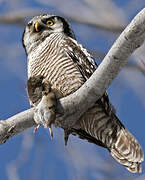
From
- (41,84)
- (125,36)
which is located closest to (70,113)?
(41,84)

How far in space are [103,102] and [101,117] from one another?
0.64ft

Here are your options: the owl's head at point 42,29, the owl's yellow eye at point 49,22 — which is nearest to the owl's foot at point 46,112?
the owl's head at point 42,29

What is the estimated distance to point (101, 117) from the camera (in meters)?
3.69

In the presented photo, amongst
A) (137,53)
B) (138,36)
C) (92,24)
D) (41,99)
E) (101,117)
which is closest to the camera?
(138,36)

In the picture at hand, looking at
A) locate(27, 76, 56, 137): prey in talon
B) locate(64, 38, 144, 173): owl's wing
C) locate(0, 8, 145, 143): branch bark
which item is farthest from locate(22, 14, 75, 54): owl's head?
locate(0, 8, 145, 143): branch bark

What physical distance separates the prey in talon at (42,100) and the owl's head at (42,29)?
3.07ft

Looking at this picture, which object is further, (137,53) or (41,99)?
(41,99)

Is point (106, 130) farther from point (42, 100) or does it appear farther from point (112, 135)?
point (42, 100)

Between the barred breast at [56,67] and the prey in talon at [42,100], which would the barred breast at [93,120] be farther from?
the prey in talon at [42,100]

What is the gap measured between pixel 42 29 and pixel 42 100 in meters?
1.74

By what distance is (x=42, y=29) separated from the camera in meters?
4.77

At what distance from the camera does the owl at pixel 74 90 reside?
349 centimetres

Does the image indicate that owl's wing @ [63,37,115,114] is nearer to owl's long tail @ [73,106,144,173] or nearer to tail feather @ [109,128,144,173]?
owl's long tail @ [73,106,144,173]

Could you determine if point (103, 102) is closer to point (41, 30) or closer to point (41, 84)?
point (41, 84)
